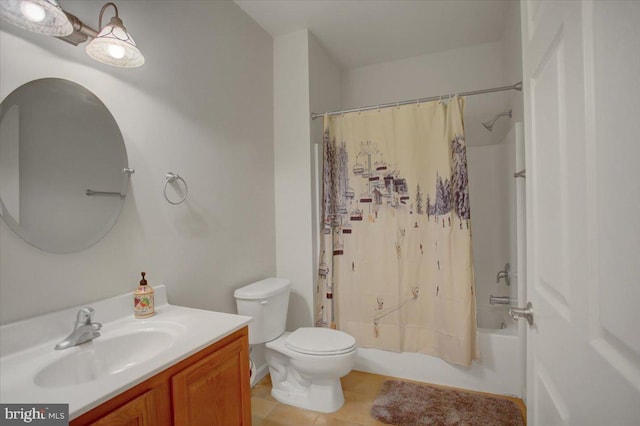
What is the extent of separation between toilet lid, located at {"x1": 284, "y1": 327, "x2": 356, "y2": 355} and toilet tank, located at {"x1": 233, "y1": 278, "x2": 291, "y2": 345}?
5.1 inches

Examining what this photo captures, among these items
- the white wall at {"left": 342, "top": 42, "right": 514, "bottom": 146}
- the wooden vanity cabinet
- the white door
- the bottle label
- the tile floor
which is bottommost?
the tile floor

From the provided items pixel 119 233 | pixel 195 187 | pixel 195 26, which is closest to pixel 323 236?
pixel 195 187

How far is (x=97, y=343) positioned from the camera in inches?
43.1

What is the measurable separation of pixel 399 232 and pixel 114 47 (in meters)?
1.92

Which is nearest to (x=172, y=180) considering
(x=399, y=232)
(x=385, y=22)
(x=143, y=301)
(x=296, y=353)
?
(x=143, y=301)

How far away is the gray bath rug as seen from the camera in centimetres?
177

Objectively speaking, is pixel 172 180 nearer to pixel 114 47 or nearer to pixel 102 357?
pixel 114 47

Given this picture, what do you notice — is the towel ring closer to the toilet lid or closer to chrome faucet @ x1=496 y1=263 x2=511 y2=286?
the toilet lid

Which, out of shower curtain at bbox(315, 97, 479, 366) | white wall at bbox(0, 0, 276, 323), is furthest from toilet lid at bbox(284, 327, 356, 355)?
white wall at bbox(0, 0, 276, 323)

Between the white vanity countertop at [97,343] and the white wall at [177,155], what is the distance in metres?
0.07

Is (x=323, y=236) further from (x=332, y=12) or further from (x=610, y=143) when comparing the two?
(x=610, y=143)

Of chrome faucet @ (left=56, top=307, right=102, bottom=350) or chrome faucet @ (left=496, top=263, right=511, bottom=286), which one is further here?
chrome faucet @ (left=496, top=263, right=511, bottom=286)

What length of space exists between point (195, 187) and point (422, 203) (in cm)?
153

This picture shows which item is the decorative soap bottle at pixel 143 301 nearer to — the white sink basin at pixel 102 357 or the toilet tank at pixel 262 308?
the white sink basin at pixel 102 357
